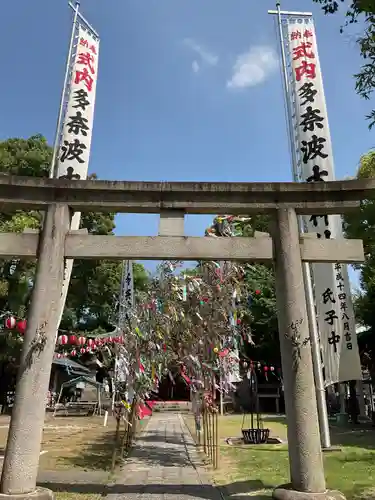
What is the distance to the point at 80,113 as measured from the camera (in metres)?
11.2

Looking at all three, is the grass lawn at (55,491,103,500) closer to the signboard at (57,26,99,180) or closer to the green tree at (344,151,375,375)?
the signboard at (57,26,99,180)

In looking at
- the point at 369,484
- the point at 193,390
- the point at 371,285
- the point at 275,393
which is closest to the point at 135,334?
the point at 193,390

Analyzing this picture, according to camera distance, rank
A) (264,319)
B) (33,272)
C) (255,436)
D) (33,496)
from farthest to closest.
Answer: (264,319) → (33,272) → (255,436) → (33,496)

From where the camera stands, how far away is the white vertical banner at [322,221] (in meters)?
11.4

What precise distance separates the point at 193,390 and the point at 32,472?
18.7 feet

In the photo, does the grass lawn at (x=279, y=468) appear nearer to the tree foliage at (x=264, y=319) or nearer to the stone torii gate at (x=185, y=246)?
the stone torii gate at (x=185, y=246)

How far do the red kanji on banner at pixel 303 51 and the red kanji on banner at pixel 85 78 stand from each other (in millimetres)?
5983

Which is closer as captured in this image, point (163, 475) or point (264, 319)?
point (163, 475)

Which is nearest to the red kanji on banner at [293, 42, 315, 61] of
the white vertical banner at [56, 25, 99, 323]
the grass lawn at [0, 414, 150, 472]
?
the white vertical banner at [56, 25, 99, 323]

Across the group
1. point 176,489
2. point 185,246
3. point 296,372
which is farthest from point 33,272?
point 296,372

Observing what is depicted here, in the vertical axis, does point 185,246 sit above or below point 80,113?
below

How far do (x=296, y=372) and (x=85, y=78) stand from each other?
374 inches

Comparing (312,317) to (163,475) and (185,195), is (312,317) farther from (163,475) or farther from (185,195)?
(185,195)

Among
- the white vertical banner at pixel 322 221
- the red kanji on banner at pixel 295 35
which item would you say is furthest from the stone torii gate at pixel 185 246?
the red kanji on banner at pixel 295 35
